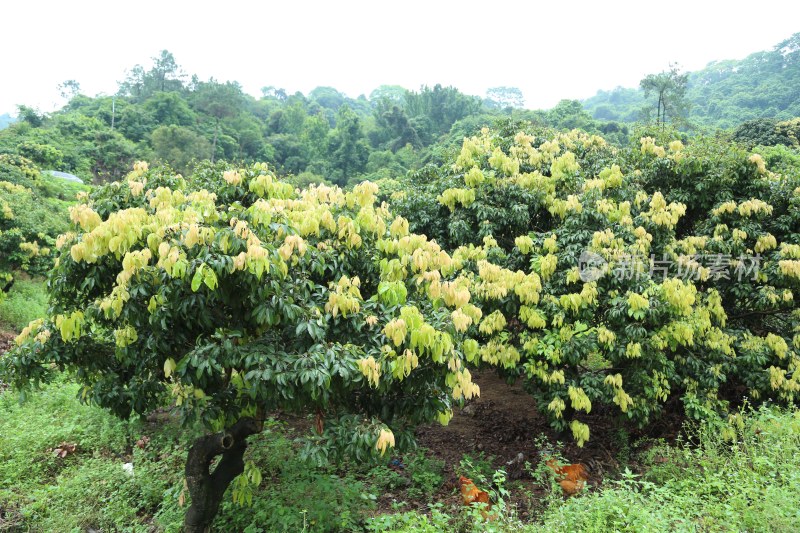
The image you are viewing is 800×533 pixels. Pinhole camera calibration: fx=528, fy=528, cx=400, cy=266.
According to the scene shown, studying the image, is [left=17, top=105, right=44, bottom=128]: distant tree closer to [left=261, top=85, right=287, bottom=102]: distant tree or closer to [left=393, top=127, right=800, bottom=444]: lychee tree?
[left=393, top=127, right=800, bottom=444]: lychee tree

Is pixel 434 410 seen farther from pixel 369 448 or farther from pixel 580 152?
pixel 580 152

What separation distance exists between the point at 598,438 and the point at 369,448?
514 cm

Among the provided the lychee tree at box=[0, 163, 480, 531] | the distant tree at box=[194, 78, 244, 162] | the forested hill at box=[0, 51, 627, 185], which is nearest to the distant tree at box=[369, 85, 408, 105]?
the forested hill at box=[0, 51, 627, 185]

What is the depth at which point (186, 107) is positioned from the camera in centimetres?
4681

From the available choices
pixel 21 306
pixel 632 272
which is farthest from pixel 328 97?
pixel 632 272

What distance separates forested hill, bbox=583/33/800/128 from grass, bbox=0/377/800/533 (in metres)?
45.0

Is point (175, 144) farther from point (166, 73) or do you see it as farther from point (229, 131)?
point (166, 73)

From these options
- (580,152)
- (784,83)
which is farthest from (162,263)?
(784,83)

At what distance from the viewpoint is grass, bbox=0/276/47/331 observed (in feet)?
45.0

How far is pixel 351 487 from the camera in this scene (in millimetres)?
6059

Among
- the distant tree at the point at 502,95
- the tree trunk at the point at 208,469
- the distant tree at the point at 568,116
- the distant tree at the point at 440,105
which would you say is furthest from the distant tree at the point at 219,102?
the distant tree at the point at 502,95

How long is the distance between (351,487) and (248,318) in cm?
294

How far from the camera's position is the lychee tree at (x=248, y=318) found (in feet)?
12.6

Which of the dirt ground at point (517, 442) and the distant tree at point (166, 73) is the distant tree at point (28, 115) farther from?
the dirt ground at point (517, 442)
